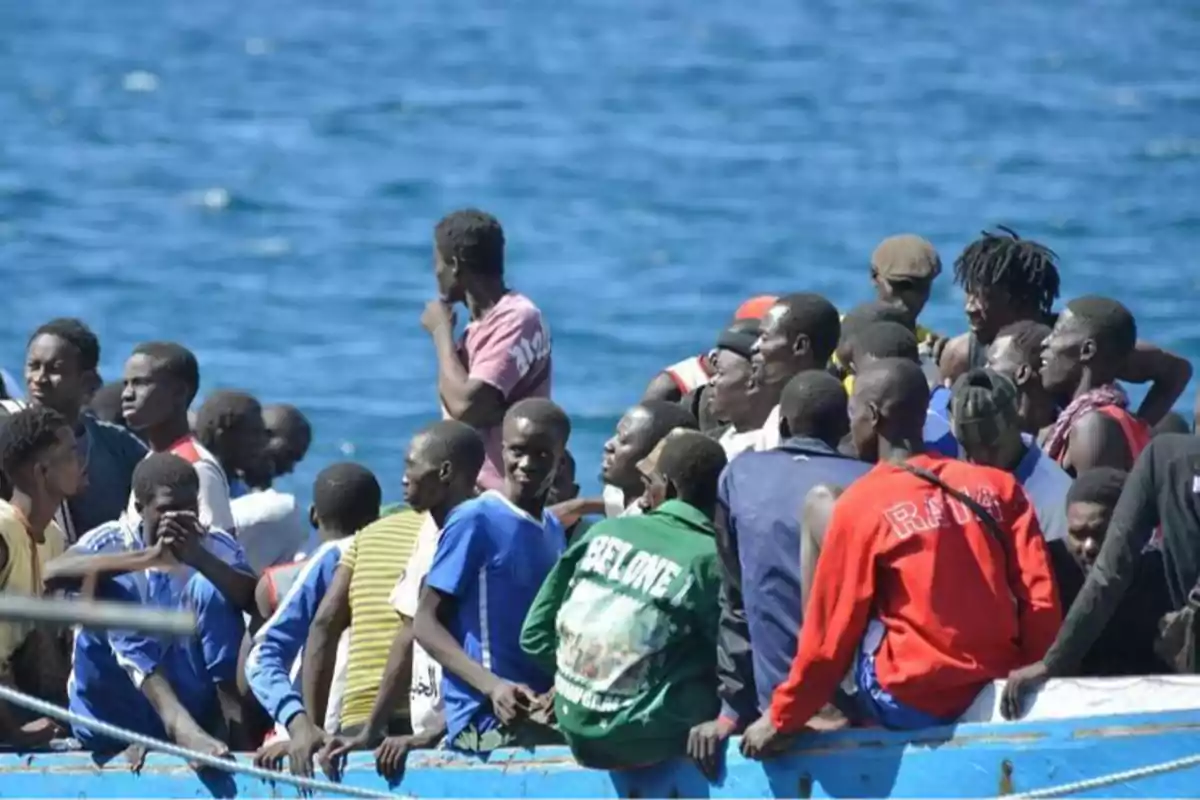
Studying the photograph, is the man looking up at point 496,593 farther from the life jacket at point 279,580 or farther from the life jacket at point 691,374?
the life jacket at point 691,374

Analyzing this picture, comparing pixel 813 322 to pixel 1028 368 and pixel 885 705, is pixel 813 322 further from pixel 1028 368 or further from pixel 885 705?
pixel 885 705

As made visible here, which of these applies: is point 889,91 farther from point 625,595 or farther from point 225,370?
point 625,595

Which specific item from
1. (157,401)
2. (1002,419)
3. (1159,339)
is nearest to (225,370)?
(1159,339)

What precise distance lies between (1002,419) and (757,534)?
1.07 metres

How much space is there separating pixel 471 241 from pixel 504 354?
44 cm

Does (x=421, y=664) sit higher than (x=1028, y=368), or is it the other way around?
(x=1028, y=368)

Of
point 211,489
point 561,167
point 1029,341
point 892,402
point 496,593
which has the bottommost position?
point 561,167

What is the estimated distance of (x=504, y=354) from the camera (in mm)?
11625

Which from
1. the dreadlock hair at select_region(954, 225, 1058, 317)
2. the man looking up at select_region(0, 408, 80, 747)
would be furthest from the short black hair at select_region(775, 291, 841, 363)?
the man looking up at select_region(0, 408, 80, 747)

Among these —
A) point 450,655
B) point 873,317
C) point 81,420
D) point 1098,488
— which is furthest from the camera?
point 81,420

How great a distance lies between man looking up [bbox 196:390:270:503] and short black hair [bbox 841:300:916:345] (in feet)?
7.89

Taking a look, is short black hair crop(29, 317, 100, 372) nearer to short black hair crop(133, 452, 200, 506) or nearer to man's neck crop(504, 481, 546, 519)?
short black hair crop(133, 452, 200, 506)

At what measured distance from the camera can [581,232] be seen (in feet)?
138

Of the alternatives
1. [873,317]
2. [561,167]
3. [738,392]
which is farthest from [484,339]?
[561,167]
